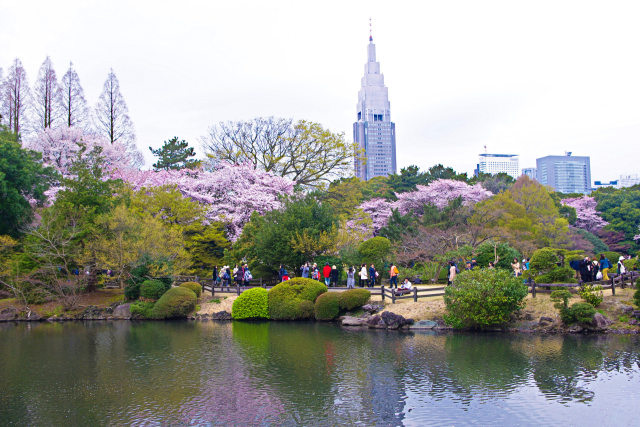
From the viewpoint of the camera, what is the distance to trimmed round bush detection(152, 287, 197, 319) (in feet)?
87.3

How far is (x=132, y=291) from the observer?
28.5 meters

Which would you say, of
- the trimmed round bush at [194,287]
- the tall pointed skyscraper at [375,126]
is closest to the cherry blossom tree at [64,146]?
the trimmed round bush at [194,287]

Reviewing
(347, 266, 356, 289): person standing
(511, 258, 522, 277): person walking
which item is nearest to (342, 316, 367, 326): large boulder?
(347, 266, 356, 289): person standing

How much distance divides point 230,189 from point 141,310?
13.0 m

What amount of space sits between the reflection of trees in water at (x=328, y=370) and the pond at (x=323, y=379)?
0.15 feet

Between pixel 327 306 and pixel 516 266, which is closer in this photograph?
pixel 516 266

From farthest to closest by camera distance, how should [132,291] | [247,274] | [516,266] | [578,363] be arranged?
1. [247,274]
2. [132,291]
3. [516,266]
4. [578,363]

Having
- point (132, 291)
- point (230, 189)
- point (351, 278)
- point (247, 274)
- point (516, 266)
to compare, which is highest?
point (230, 189)

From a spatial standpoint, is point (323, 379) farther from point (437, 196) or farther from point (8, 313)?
point (437, 196)

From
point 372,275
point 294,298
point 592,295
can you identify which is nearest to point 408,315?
point 372,275

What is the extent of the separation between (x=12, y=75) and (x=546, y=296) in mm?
43177

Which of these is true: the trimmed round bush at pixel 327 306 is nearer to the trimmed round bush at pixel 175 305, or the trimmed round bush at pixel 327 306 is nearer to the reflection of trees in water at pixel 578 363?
the trimmed round bush at pixel 175 305

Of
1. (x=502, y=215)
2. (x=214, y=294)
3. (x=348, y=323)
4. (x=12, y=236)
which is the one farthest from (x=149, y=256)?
(x=502, y=215)

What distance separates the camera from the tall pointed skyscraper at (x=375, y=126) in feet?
535
